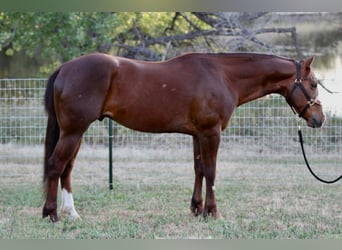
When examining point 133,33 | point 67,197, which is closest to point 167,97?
point 67,197

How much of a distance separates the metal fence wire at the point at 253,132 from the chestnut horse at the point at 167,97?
101 inches

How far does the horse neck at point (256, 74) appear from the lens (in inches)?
243

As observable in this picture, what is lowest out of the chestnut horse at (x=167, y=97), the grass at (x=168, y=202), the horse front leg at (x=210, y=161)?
the grass at (x=168, y=202)

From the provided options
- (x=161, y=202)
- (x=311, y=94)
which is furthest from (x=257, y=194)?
(x=311, y=94)

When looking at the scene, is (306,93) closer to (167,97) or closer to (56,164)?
(167,97)

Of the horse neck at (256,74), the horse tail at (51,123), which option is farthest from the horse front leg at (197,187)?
the horse tail at (51,123)

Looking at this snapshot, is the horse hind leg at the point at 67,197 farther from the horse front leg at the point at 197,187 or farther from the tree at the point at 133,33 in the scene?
the tree at the point at 133,33

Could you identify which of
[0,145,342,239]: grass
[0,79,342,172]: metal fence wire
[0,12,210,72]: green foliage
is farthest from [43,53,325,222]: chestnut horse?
[0,12,210,72]: green foliage

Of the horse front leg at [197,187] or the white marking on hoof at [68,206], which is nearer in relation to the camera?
the white marking on hoof at [68,206]

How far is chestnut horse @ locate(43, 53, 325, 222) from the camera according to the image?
5.70 metres

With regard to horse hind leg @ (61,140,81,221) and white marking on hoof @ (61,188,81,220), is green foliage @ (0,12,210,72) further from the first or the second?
white marking on hoof @ (61,188,81,220)

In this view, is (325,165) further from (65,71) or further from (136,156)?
(65,71)

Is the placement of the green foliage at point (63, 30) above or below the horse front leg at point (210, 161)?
above

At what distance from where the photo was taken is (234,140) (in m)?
10.0
